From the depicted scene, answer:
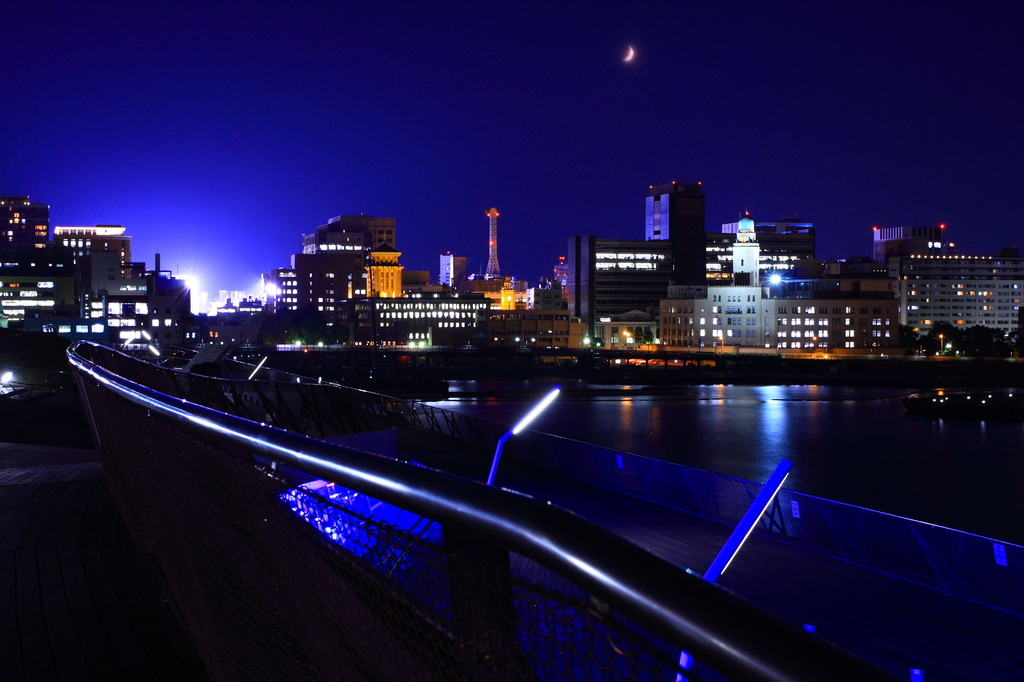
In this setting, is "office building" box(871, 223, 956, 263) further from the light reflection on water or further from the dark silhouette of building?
the light reflection on water

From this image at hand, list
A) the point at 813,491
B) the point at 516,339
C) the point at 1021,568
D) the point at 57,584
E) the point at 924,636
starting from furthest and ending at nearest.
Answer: the point at 516,339
the point at 813,491
the point at 1021,568
the point at 924,636
the point at 57,584

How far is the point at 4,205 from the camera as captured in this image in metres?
141

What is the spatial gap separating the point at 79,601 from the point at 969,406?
5323cm

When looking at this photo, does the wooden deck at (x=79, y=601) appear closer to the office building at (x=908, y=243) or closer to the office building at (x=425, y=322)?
the office building at (x=425, y=322)

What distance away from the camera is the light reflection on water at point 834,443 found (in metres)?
26.8

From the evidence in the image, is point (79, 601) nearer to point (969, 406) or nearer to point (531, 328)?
point (969, 406)

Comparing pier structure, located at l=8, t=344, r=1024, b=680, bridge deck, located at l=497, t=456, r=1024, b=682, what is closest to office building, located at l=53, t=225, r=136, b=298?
bridge deck, located at l=497, t=456, r=1024, b=682

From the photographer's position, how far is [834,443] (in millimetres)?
37812

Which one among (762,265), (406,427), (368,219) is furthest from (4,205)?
(406,427)

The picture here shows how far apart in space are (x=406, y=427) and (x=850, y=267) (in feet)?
404

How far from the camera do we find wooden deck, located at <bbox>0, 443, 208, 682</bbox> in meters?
2.63

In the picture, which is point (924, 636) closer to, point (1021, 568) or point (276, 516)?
point (1021, 568)

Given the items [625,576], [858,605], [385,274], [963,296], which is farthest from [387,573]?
[963,296]

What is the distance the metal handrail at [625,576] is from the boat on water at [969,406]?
2041 inches
